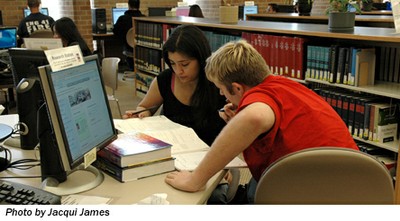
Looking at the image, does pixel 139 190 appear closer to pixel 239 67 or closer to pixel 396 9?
pixel 239 67

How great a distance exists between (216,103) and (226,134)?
3.08 feet

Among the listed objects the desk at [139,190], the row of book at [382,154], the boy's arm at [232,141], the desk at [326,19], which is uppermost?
the desk at [326,19]

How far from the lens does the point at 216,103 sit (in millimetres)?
2396

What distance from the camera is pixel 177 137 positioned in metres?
2.01

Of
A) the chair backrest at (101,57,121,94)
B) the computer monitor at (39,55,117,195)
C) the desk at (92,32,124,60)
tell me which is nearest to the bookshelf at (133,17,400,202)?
the chair backrest at (101,57,121,94)

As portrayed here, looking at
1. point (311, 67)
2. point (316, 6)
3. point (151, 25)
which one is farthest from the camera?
point (316, 6)

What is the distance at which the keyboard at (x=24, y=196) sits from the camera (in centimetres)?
132

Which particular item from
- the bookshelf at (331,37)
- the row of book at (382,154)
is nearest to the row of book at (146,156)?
the bookshelf at (331,37)

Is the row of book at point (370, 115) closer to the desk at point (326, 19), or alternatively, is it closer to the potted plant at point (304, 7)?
the desk at point (326, 19)

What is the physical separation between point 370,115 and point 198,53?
1.29 metres

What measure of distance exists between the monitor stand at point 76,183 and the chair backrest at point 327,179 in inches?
22.9

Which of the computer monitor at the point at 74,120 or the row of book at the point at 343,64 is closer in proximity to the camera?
the computer monitor at the point at 74,120
